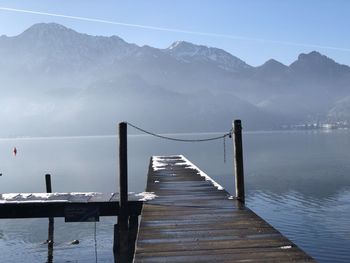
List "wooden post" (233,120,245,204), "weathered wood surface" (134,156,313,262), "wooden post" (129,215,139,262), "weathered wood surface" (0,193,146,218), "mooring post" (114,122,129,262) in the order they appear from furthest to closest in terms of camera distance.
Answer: "wooden post" (129,215,139,262), "weathered wood surface" (0,193,146,218), "mooring post" (114,122,129,262), "wooden post" (233,120,245,204), "weathered wood surface" (134,156,313,262)

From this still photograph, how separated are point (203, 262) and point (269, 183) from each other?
181 feet

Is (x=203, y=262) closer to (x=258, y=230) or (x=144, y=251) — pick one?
(x=144, y=251)

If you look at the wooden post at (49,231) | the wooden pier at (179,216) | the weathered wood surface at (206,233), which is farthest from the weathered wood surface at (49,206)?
the wooden post at (49,231)

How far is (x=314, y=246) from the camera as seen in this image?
28078mm

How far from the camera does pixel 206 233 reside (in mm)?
12023

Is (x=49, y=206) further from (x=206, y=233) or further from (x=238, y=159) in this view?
(x=206, y=233)

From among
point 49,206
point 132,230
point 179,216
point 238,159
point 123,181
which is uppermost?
point 238,159

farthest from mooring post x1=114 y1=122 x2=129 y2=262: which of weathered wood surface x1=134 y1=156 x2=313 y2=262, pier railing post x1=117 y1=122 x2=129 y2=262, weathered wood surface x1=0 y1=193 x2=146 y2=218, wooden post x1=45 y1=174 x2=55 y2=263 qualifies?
wooden post x1=45 y1=174 x2=55 y2=263

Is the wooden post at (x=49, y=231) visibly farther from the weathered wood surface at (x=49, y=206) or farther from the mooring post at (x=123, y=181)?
the mooring post at (x=123, y=181)

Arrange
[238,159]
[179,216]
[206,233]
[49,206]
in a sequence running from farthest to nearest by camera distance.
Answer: [49,206]
[238,159]
[179,216]
[206,233]

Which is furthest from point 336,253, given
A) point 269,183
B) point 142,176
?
point 142,176

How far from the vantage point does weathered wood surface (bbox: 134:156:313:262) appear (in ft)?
32.6

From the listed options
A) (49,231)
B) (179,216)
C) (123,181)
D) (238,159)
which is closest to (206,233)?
(179,216)

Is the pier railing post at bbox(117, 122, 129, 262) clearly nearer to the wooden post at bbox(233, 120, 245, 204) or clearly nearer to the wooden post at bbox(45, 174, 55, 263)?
the wooden post at bbox(233, 120, 245, 204)
